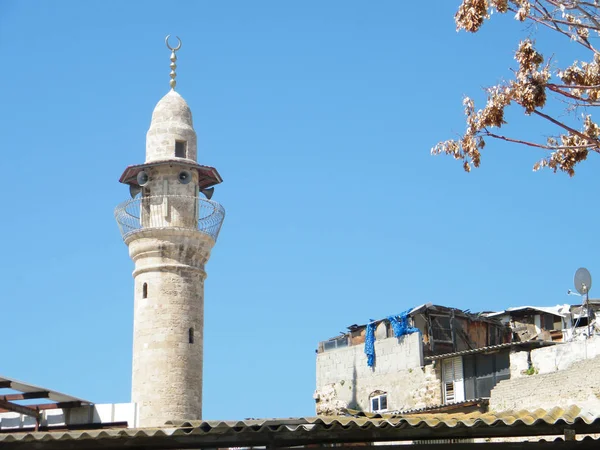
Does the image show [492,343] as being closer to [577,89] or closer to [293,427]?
[577,89]

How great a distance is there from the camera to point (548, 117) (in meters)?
15.2

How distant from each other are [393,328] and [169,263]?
406 inches

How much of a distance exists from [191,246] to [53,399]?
9.91m

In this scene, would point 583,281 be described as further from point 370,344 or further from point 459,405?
point 370,344

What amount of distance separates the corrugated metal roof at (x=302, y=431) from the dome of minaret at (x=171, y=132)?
73.2 feet

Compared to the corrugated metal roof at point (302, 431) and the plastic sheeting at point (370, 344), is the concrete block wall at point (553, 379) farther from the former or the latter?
the corrugated metal roof at point (302, 431)

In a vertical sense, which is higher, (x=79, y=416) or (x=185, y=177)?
(x=185, y=177)

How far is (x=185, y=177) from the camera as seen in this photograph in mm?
34000

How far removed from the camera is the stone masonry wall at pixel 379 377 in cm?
3706

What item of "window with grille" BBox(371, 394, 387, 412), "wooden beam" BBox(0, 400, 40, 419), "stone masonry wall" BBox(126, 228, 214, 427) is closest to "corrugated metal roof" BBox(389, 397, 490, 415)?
"window with grille" BBox(371, 394, 387, 412)

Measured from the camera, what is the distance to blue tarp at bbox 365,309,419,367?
39062mm

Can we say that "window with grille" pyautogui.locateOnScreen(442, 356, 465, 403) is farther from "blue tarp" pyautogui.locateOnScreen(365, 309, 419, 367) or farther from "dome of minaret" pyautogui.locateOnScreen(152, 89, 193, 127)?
"dome of minaret" pyautogui.locateOnScreen(152, 89, 193, 127)

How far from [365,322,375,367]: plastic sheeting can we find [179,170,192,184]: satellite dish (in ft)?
33.5

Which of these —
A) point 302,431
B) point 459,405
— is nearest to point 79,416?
point 459,405
